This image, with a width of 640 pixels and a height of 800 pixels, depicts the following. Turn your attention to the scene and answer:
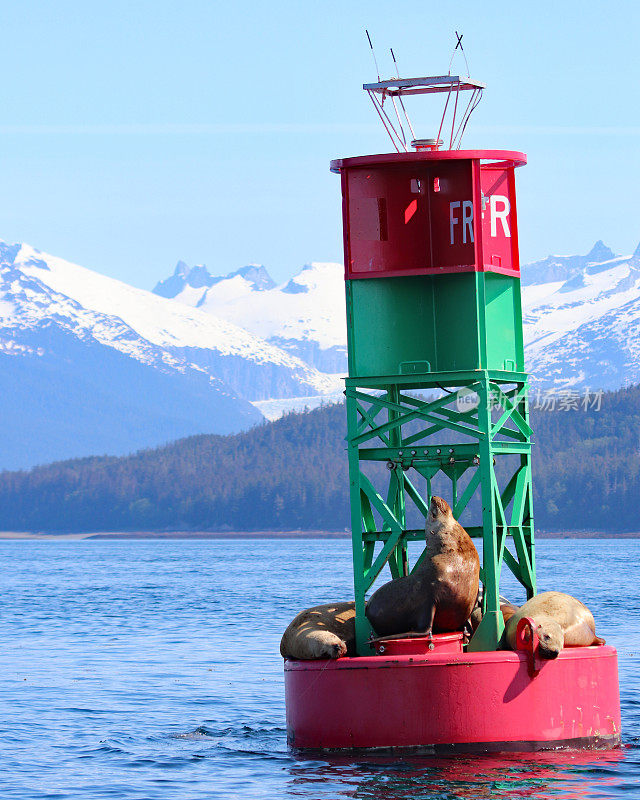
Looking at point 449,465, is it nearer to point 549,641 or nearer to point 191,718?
point 549,641

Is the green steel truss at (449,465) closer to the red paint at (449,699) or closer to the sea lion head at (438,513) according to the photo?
the sea lion head at (438,513)

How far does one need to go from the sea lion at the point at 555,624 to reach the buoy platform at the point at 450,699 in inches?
8.2

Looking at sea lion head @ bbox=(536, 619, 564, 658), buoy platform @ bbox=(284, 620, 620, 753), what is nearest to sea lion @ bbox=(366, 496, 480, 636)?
buoy platform @ bbox=(284, 620, 620, 753)

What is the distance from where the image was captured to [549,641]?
2064cm

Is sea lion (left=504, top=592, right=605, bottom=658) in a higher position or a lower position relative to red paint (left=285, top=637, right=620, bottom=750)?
higher

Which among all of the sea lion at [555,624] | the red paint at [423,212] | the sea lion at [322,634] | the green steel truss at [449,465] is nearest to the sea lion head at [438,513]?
the green steel truss at [449,465]

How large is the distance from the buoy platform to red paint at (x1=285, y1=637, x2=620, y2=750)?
13 millimetres

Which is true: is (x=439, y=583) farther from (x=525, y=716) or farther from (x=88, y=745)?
(x=88, y=745)

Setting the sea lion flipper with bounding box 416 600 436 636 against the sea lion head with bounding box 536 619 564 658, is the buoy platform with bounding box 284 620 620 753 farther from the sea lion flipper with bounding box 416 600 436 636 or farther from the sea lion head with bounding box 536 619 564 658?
the sea lion flipper with bounding box 416 600 436 636

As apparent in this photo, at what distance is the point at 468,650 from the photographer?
22.0 m

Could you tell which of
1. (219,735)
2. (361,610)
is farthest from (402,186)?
(219,735)

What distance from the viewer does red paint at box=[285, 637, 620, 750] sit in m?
20.3

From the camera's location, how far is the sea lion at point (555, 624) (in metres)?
20.7

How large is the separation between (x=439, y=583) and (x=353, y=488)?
179 centimetres
